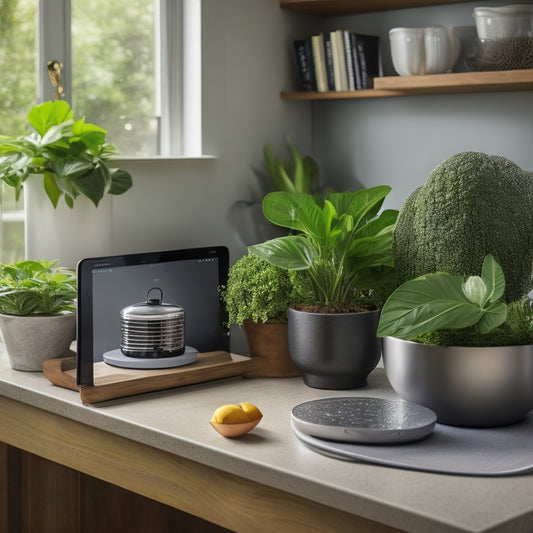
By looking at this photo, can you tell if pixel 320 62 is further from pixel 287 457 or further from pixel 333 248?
pixel 287 457

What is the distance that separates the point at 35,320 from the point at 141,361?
0.24m

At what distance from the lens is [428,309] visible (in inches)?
49.1

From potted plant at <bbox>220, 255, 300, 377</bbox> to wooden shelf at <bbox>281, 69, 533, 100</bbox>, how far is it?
1.07 meters

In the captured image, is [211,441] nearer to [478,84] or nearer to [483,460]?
[483,460]

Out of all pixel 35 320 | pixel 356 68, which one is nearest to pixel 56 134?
pixel 35 320

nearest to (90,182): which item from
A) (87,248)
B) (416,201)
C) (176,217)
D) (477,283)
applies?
(87,248)

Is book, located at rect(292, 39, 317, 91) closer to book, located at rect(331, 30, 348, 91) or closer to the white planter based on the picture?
book, located at rect(331, 30, 348, 91)

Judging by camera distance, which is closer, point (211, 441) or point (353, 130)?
point (211, 441)

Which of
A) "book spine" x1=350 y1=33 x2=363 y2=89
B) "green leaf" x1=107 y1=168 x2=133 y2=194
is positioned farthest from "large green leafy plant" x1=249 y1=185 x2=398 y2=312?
"book spine" x1=350 y1=33 x2=363 y2=89

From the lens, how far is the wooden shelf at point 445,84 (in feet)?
7.70

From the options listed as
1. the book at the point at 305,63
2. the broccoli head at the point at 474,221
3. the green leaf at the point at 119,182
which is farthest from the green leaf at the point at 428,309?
the book at the point at 305,63

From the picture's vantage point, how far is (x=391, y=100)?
2.84m

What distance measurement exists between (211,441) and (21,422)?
19.9 inches

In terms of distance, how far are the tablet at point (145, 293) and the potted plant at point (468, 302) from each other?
17.4 inches
